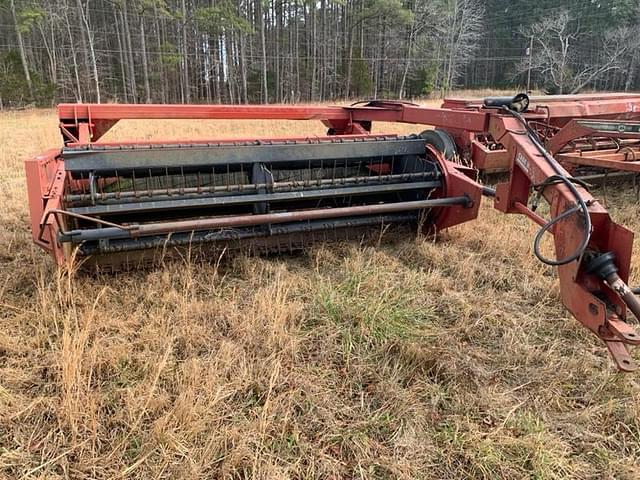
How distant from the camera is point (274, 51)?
113ft

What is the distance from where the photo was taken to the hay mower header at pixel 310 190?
6.48ft

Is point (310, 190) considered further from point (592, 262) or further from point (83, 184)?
point (592, 262)

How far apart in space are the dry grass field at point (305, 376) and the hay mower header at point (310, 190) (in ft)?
1.20

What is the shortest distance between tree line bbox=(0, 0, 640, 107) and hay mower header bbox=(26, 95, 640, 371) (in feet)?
81.4

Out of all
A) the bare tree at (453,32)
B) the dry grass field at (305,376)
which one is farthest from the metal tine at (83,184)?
the bare tree at (453,32)

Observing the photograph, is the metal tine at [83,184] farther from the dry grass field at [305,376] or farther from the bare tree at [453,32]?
the bare tree at [453,32]

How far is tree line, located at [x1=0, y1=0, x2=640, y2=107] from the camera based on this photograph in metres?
27.2

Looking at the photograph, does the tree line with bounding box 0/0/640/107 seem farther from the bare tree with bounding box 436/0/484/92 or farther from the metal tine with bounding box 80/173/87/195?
the metal tine with bounding box 80/173/87/195

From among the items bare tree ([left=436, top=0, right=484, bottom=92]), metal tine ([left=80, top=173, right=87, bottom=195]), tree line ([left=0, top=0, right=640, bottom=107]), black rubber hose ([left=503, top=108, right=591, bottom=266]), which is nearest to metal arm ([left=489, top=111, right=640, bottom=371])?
black rubber hose ([left=503, top=108, right=591, bottom=266])

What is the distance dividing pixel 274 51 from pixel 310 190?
34.2 m

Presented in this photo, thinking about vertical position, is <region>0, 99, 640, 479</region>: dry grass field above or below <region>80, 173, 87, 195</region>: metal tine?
below

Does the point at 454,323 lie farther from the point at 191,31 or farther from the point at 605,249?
the point at 191,31

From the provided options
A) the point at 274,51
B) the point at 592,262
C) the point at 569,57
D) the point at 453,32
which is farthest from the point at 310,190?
the point at 569,57

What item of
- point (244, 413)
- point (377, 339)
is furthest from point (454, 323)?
point (244, 413)
